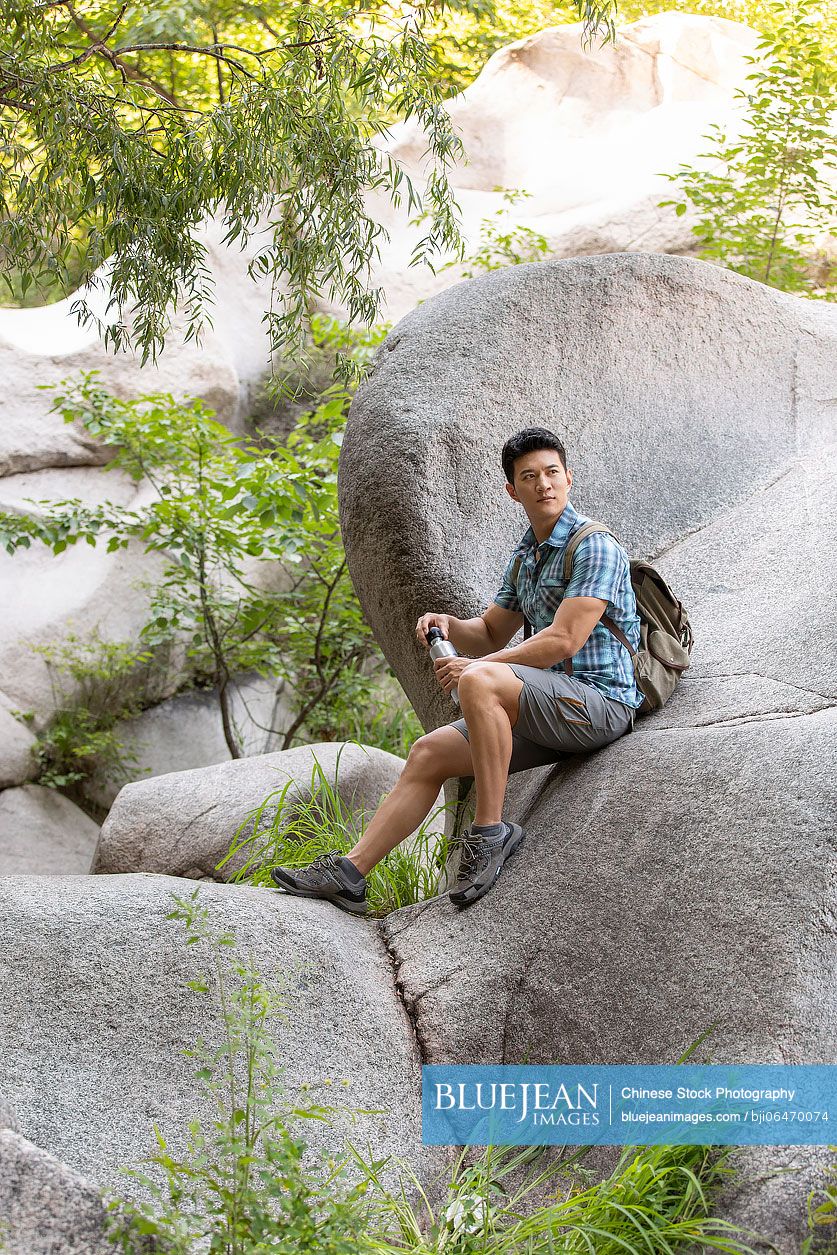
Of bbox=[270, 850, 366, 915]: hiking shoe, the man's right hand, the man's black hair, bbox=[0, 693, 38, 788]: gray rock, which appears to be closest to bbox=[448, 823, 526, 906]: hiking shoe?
bbox=[270, 850, 366, 915]: hiking shoe

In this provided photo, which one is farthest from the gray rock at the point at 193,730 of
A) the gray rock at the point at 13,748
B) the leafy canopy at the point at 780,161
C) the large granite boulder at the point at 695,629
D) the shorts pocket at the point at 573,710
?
the shorts pocket at the point at 573,710

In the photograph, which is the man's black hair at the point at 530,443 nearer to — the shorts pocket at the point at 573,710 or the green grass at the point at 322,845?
the shorts pocket at the point at 573,710

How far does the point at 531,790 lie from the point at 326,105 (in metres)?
2.68

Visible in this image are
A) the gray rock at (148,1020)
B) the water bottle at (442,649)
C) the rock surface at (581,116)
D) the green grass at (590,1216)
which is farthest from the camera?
the rock surface at (581,116)

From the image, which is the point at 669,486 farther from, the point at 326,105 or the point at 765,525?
the point at 326,105

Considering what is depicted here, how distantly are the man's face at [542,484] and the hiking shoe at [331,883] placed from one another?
1.36m

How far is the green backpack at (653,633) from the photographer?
12.6 feet

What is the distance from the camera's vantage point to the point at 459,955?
357 cm

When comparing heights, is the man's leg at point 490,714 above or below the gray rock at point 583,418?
below

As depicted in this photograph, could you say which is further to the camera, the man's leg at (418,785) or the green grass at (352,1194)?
the man's leg at (418,785)

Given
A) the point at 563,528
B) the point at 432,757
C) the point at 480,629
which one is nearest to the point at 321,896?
the point at 432,757

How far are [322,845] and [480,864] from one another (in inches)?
60.0

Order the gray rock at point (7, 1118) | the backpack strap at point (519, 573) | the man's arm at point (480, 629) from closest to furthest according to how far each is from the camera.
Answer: the gray rock at point (7, 1118) → the backpack strap at point (519, 573) → the man's arm at point (480, 629)

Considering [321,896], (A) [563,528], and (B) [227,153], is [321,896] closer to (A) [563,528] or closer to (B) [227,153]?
(A) [563,528]
